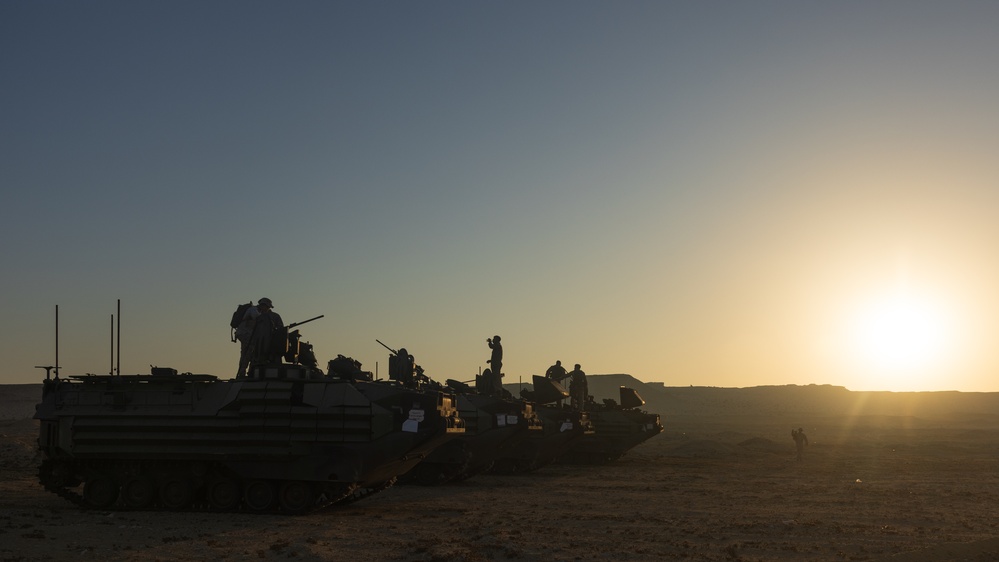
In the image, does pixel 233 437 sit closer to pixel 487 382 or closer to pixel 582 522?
pixel 582 522

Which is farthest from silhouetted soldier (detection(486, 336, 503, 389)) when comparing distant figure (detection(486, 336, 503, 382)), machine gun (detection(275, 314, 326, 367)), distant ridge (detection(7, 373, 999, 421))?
distant ridge (detection(7, 373, 999, 421))

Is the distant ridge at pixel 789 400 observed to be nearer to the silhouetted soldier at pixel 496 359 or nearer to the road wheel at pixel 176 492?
the silhouetted soldier at pixel 496 359

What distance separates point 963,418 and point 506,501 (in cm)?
10502

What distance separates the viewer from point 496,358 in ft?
108

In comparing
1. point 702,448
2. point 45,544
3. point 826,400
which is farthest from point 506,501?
point 826,400

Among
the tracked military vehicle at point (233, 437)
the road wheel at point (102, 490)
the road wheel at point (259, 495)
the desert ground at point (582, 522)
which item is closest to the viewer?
the desert ground at point (582, 522)

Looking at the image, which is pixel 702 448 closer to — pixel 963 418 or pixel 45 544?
pixel 45 544

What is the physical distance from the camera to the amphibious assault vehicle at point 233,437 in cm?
1870

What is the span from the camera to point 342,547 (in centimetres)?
1442

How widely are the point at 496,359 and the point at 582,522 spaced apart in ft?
50.8

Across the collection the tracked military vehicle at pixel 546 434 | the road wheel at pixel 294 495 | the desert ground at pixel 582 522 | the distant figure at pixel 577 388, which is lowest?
the desert ground at pixel 582 522

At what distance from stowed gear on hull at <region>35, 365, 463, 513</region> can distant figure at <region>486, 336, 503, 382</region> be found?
12254 mm

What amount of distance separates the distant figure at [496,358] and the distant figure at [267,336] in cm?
1257

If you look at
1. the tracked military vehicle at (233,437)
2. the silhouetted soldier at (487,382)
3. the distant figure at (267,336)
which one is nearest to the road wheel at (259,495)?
the tracked military vehicle at (233,437)
